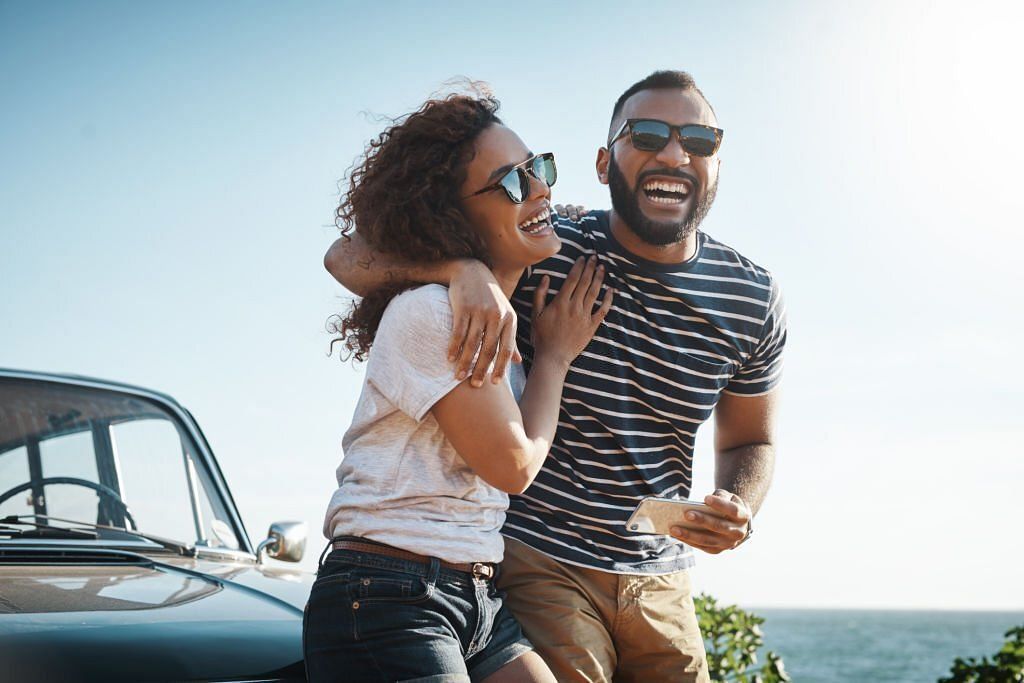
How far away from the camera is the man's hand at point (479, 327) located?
2.19 m

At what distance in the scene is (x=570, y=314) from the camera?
288 centimetres

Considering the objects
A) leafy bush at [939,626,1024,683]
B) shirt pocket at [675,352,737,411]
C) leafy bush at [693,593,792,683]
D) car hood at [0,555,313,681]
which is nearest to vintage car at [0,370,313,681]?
car hood at [0,555,313,681]

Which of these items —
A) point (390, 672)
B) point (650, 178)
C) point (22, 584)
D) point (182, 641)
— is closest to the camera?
point (390, 672)

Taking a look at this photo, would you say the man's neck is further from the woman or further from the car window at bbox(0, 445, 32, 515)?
the car window at bbox(0, 445, 32, 515)

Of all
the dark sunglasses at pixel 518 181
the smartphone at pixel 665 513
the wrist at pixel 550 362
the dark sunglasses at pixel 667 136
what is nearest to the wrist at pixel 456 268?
the dark sunglasses at pixel 518 181

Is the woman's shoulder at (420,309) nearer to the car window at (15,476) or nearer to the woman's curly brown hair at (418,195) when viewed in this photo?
the woman's curly brown hair at (418,195)

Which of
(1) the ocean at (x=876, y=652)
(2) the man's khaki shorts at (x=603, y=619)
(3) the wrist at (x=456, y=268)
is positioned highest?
(3) the wrist at (x=456, y=268)

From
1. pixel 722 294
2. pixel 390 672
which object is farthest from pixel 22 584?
pixel 722 294

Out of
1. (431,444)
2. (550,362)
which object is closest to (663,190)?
(550,362)

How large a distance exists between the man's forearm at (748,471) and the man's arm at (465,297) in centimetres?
106

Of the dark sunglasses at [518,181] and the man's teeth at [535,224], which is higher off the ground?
the dark sunglasses at [518,181]

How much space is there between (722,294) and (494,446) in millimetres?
1267

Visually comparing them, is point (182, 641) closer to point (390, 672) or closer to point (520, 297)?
point (390, 672)

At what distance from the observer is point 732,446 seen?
Answer: 11.2 ft
